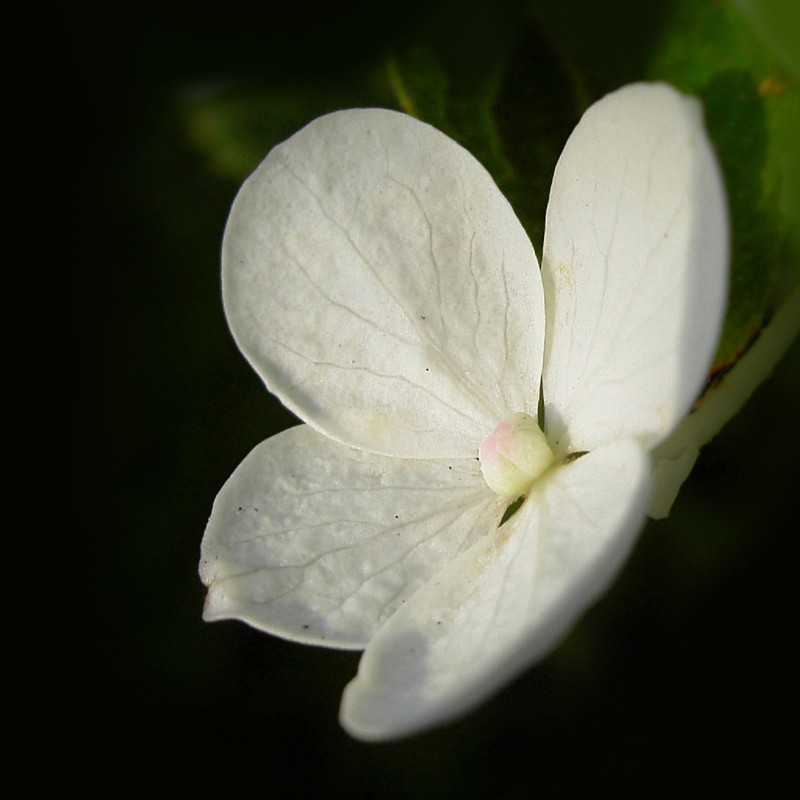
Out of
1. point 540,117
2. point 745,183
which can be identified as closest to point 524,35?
point 540,117

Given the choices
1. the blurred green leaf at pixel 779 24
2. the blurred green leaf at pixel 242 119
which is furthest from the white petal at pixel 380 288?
the blurred green leaf at pixel 242 119

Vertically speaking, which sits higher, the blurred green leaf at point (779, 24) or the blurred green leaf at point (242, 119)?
the blurred green leaf at point (242, 119)

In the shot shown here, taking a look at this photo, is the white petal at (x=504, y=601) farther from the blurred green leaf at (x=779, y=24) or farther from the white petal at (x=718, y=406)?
the blurred green leaf at (x=779, y=24)

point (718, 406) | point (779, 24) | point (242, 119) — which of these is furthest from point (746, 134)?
point (242, 119)

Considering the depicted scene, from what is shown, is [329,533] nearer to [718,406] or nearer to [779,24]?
[718,406]

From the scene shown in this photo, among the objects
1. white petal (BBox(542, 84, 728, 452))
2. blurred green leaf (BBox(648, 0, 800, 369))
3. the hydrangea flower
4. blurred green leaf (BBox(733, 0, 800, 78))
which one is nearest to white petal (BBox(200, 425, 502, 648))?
the hydrangea flower
